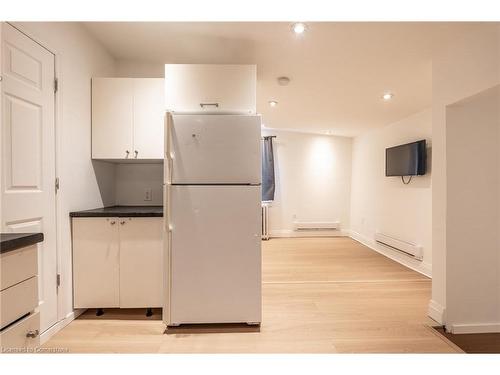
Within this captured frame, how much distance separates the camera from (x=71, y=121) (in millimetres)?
1923

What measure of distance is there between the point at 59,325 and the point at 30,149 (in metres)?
1.27

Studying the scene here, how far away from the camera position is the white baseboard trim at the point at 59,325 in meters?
1.72

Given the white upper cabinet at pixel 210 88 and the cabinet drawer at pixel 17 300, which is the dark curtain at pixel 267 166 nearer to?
the white upper cabinet at pixel 210 88

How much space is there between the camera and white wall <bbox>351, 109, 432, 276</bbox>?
316 centimetres

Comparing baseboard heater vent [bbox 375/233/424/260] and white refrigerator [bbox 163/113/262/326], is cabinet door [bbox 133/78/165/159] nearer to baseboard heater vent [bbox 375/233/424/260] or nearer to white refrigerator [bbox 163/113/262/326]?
white refrigerator [bbox 163/113/262/326]

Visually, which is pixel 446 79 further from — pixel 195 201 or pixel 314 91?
pixel 195 201

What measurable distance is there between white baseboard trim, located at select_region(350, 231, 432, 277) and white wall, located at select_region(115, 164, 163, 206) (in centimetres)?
317

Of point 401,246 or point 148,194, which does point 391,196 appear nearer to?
point 401,246

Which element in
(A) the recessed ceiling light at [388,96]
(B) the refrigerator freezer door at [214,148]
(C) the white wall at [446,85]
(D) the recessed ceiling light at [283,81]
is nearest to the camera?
(C) the white wall at [446,85]

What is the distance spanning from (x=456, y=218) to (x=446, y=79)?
1042mm

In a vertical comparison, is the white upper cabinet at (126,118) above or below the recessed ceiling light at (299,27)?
below

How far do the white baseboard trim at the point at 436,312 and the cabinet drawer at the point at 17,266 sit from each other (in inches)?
103

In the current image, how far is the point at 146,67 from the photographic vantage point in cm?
243

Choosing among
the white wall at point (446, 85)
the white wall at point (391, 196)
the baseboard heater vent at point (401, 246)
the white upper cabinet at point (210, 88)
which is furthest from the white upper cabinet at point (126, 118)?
the baseboard heater vent at point (401, 246)
